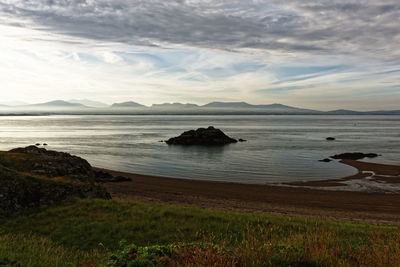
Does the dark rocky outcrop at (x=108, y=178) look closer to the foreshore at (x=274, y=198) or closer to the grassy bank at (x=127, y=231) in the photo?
the foreshore at (x=274, y=198)

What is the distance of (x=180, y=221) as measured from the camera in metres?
15.3

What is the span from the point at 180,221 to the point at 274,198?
17.3 metres

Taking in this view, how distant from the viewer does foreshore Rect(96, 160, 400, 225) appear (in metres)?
24.4

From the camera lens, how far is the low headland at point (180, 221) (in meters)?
6.59

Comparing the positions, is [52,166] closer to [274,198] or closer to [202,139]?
[274,198]

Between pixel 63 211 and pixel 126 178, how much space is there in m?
22.2

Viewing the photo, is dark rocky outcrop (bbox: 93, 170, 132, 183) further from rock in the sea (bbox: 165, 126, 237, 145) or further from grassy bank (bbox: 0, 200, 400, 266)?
rock in the sea (bbox: 165, 126, 237, 145)

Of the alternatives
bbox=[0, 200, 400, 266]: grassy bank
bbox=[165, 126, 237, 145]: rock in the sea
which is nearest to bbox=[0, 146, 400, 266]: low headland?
bbox=[0, 200, 400, 266]: grassy bank

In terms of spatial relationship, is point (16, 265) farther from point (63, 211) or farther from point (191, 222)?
point (63, 211)

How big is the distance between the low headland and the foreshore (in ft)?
0.36

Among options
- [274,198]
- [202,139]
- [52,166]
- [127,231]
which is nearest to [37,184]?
[52,166]

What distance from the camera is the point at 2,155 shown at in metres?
24.4

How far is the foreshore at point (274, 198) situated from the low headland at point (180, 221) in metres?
0.11

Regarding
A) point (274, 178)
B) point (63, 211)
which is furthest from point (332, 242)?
point (274, 178)
